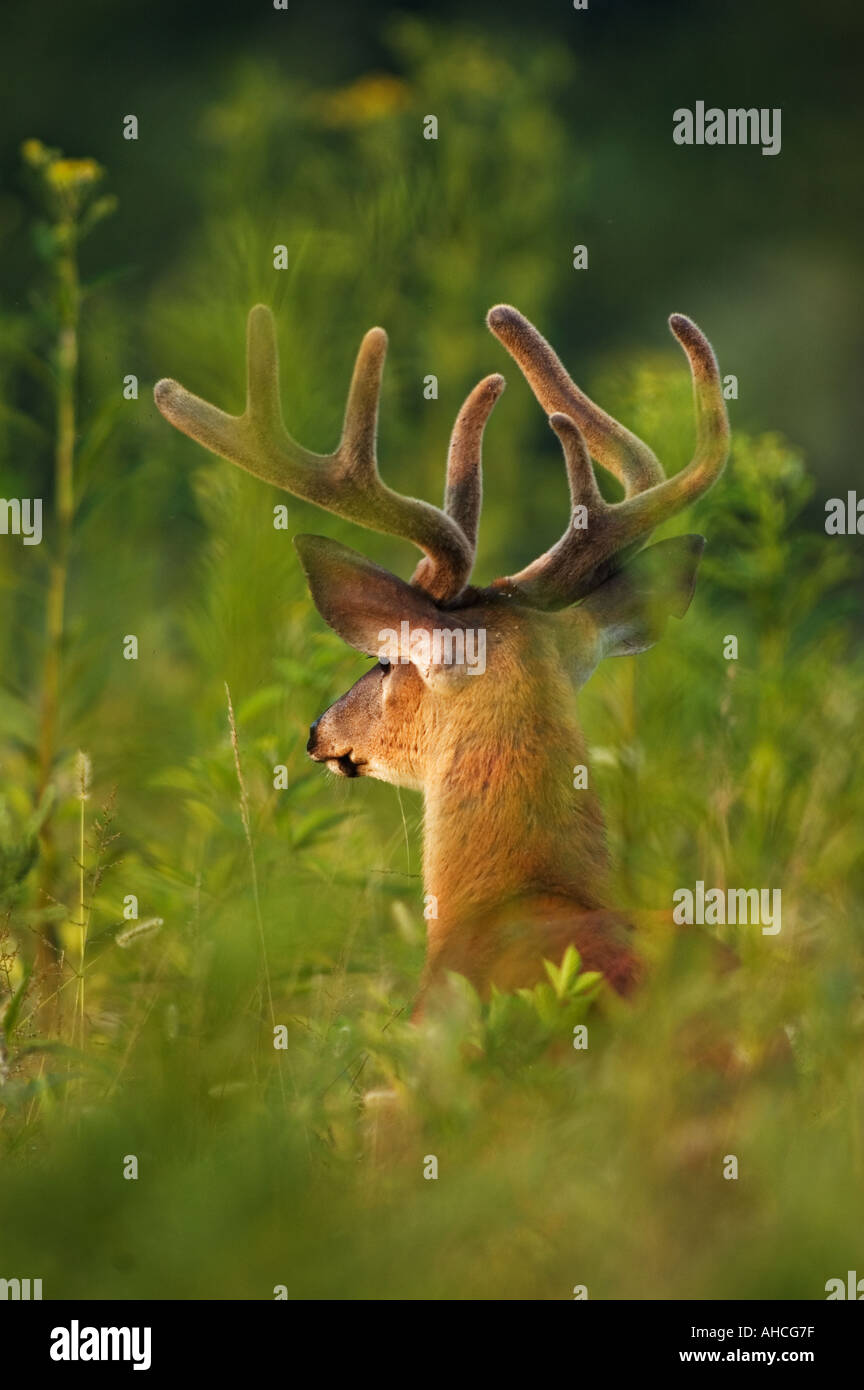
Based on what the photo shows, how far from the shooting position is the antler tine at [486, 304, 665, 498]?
4.55 meters

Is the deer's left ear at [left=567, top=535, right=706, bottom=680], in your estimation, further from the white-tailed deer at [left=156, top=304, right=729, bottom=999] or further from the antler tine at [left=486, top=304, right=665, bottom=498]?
the antler tine at [left=486, top=304, right=665, bottom=498]

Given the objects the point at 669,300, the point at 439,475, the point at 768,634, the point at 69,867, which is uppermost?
the point at 669,300

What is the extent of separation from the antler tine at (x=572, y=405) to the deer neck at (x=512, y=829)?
78 cm

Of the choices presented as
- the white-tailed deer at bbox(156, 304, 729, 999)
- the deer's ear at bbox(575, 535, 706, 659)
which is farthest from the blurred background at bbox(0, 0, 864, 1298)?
the deer's ear at bbox(575, 535, 706, 659)

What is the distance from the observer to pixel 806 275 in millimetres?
18094

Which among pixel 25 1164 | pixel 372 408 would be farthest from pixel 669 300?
pixel 25 1164

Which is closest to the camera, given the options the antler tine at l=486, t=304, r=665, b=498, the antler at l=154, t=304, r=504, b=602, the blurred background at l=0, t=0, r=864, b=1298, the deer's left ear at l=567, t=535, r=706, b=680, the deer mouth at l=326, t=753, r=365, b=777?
the blurred background at l=0, t=0, r=864, b=1298

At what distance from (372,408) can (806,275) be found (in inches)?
576

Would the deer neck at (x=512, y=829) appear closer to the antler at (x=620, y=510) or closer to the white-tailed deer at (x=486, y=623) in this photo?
the white-tailed deer at (x=486, y=623)

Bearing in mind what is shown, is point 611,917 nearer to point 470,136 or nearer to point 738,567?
point 738,567

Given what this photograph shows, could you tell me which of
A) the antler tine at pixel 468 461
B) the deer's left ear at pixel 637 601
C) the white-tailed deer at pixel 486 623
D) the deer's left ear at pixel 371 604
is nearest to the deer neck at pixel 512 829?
the white-tailed deer at pixel 486 623

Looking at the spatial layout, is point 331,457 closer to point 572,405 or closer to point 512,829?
point 572,405

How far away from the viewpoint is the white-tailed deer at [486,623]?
3.87 meters
